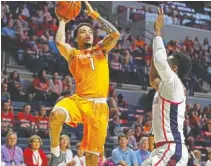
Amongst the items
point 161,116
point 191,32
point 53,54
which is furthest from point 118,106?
point 161,116

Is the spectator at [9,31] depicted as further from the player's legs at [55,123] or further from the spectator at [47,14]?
the player's legs at [55,123]

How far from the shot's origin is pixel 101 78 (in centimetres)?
725

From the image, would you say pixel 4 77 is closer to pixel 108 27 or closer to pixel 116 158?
pixel 116 158

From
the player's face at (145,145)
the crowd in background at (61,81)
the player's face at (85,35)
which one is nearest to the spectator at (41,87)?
the crowd in background at (61,81)

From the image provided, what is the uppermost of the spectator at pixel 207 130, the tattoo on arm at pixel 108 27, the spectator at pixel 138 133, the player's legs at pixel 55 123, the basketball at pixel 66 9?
the basketball at pixel 66 9

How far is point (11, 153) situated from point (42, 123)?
287cm

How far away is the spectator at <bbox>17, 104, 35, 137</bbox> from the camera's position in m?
12.8

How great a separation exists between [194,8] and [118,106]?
8.87m

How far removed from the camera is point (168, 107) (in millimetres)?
5945

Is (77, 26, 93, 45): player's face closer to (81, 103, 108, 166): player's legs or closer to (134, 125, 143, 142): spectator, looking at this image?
(81, 103, 108, 166): player's legs

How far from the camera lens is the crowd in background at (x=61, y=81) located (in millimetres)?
12836

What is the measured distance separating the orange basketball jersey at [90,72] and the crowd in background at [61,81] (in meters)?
3.30

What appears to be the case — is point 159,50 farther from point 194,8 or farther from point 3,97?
point 194,8

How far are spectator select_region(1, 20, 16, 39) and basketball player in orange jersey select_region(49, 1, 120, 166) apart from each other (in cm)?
863
